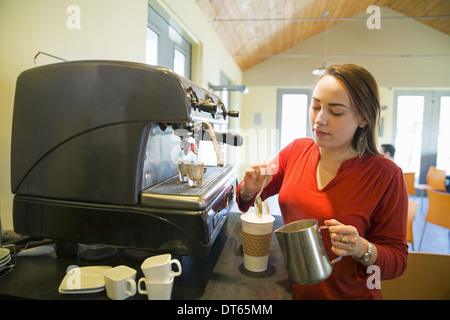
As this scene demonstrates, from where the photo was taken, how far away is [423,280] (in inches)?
50.6

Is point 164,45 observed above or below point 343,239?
above

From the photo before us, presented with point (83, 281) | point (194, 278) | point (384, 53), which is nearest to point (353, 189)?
point (194, 278)

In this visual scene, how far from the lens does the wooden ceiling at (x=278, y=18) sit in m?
3.43

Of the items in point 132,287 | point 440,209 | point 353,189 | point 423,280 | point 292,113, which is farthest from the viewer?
point 292,113

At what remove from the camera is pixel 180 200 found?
0.81m

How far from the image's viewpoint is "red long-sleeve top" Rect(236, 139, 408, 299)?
90 centimetres

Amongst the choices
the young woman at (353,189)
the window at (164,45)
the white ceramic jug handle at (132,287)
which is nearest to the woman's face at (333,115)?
the young woman at (353,189)

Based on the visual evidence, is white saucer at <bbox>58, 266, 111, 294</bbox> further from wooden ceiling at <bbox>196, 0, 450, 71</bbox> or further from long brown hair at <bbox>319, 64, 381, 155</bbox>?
wooden ceiling at <bbox>196, 0, 450, 71</bbox>

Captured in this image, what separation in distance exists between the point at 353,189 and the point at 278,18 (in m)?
3.81

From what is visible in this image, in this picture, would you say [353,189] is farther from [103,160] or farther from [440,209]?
[440,209]

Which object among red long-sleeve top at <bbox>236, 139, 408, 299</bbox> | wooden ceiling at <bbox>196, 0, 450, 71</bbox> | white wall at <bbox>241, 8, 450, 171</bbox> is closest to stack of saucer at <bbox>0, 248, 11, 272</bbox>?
red long-sleeve top at <bbox>236, 139, 408, 299</bbox>

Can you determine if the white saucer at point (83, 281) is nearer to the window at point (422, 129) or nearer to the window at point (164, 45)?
the window at point (164, 45)

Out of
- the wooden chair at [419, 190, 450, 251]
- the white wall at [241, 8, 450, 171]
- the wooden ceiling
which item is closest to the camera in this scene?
the wooden chair at [419, 190, 450, 251]

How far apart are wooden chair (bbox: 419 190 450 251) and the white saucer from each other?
264cm
